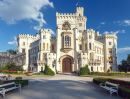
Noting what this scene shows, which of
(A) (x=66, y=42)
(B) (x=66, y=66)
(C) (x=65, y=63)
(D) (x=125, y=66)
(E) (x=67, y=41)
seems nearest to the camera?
(D) (x=125, y=66)

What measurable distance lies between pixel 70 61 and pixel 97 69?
382 inches

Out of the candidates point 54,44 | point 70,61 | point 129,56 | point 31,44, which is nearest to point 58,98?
point 70,61

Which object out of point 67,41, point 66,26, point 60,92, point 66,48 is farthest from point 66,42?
point 60,92

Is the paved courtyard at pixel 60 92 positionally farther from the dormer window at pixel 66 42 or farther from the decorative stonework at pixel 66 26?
the decorative stonework at pixel 66 26

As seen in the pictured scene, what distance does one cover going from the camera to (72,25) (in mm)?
43781

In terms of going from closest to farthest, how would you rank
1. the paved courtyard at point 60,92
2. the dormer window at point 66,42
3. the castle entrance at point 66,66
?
the paved courtyard at point 60,92
the dormer window at point 66,42
the castle entrance at point 66,66

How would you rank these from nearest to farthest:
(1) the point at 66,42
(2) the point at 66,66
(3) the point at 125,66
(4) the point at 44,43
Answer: (3) the point at 125,66 < (2) the point at 66,66 < (1) the point at 66,42 < (4) the point at 44,43

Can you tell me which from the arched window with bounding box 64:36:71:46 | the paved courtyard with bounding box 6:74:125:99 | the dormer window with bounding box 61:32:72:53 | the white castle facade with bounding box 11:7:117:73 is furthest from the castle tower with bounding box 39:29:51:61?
the paved courtyard with bounding box 6:74:125:99

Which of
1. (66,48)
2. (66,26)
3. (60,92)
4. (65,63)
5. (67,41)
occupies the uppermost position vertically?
(66,26)

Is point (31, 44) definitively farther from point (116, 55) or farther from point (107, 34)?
point (116, 55)

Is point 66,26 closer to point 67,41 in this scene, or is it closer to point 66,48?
point 67,41

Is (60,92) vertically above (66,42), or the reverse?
(66,42)

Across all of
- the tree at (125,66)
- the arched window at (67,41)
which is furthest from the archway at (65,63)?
the tree at (125,66)

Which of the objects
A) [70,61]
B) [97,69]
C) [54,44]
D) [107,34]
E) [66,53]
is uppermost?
[107,34]
